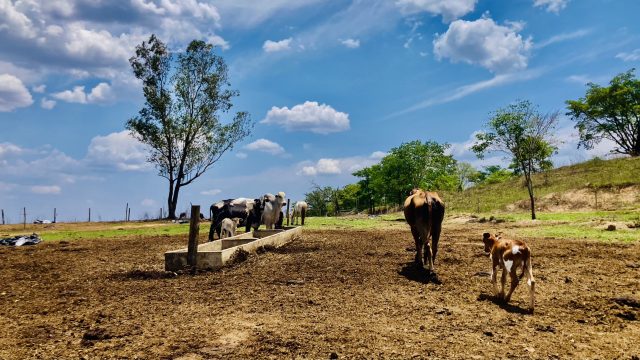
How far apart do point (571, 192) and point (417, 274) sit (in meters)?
34.4

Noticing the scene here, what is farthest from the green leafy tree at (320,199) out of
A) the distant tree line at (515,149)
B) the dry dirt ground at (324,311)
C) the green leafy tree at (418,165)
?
the dry dirt ground at (324,311)

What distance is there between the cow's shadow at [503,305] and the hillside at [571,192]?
27.9 meters

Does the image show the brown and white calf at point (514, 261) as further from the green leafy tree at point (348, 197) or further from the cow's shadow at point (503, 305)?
the green leafy tree at point (348, 197)

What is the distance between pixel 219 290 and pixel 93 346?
3.21 meters

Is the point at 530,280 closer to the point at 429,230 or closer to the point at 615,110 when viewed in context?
the point at 429,230

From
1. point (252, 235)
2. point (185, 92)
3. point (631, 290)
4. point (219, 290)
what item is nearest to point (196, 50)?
point (185, 92)

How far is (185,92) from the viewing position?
47.1 meters

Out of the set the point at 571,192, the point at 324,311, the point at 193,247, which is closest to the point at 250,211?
the point at 193,247

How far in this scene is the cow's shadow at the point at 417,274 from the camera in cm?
932

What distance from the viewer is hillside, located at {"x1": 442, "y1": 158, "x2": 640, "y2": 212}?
35.7 m

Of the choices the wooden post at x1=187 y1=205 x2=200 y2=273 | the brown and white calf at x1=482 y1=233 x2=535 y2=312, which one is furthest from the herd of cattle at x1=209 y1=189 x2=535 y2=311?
the wooden post at x1=187 y1=205 x2=200 y2=273

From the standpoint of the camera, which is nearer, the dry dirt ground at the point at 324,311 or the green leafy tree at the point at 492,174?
the dry dirt ground at the point at 324,311

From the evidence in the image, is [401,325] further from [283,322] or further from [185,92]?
[185,92]

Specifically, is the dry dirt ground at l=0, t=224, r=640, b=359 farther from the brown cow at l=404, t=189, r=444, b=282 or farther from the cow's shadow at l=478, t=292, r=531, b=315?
the brown cow at l=404, t=189, r=444, b=282
